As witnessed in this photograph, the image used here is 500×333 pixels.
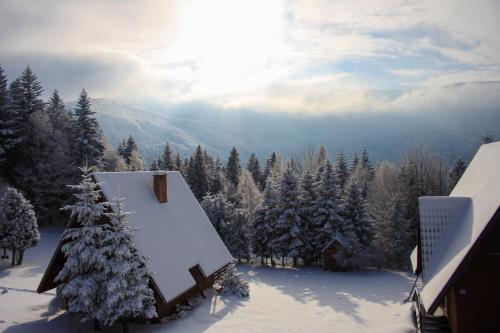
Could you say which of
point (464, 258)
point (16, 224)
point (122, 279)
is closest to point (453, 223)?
point (464, 258)

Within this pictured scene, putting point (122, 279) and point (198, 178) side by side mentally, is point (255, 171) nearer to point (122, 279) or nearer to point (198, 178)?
point (198, 178)

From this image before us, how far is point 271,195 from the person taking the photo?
3925cm

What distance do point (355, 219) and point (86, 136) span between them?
3211 centimetres

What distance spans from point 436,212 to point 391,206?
26499 millimetres

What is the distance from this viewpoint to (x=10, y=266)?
93.5 feet

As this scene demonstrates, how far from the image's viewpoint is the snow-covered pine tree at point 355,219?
37250mm

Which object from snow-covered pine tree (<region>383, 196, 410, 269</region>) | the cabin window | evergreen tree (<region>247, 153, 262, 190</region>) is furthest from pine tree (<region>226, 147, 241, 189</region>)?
the cabin window

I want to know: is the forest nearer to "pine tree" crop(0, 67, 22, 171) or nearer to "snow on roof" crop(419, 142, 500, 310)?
"pine tree" crop(0, 67, 22, 171)

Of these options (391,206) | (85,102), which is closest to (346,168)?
(391,206)

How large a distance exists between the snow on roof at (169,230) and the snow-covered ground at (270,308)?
2.07 meters

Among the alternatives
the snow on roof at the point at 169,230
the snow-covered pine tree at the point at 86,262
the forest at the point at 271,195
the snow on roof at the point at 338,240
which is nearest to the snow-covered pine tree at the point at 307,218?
the forest at the point at 271,195

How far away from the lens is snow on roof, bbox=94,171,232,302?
18594 mm

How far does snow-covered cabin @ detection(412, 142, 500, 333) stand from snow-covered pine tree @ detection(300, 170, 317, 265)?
2291 centimetres

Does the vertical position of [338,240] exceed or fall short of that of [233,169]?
it falls short
